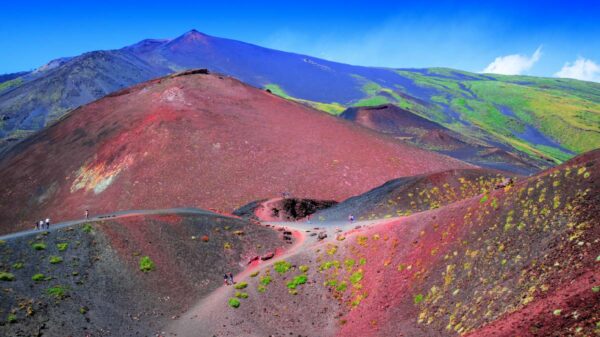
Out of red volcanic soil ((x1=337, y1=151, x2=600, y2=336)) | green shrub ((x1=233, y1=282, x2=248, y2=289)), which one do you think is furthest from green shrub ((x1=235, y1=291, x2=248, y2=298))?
red volcanic soil ((x1=337, y1=151, x2=600, y2=336))

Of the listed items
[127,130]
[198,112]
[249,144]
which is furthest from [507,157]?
[127,130]

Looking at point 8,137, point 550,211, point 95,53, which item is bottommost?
point 8,137

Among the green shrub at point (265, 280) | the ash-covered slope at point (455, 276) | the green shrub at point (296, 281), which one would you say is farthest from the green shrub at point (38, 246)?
the green shrub at point (296, 281)

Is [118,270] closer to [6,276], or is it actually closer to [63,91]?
[6,276]

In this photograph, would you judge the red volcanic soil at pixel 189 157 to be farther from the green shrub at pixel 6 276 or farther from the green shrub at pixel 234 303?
the green shrub at pixel 6 276

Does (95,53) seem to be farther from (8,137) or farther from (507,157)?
(507,157)

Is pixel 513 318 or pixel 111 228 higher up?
pixel 513 318

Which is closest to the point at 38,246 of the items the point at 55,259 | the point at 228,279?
the point at 55,259

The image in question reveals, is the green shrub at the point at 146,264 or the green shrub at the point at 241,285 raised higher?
the green shrub at the point at 146,264
